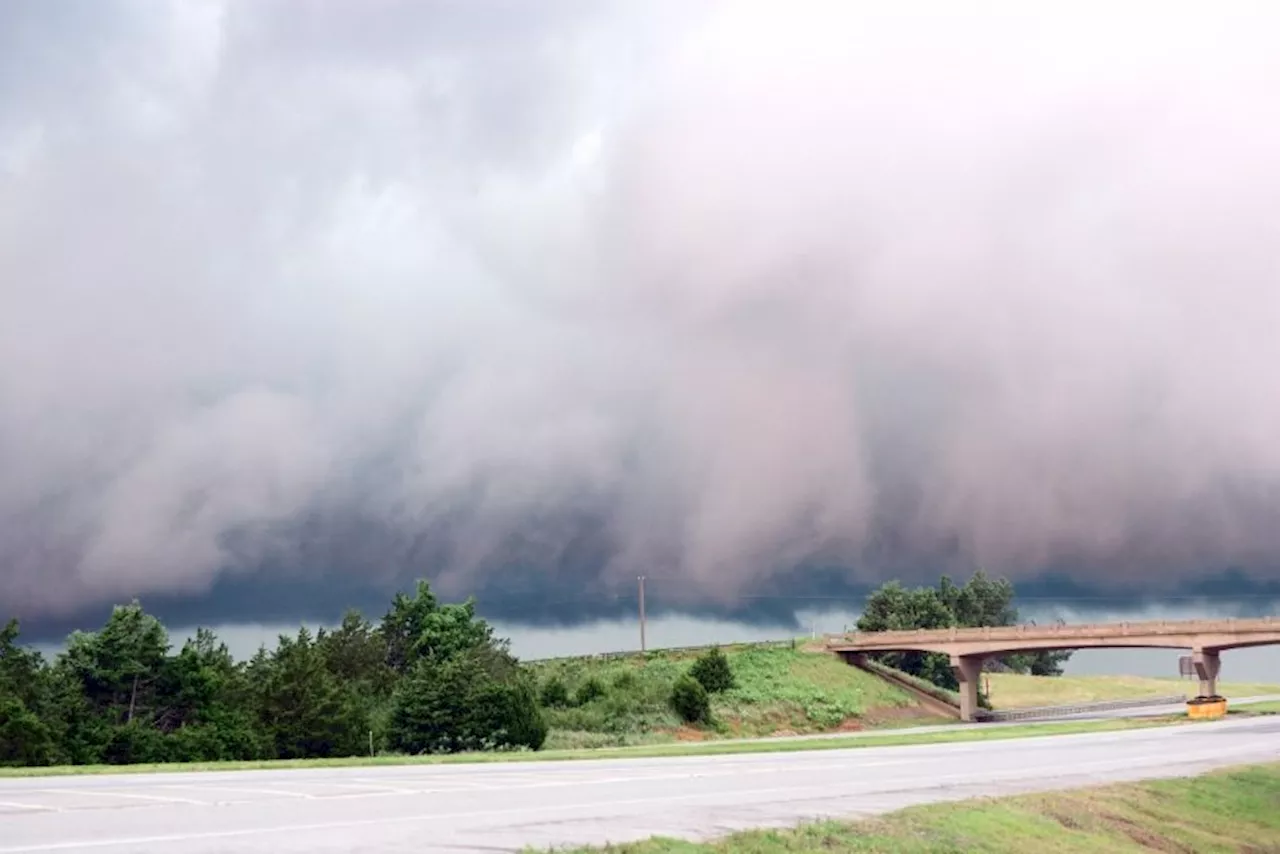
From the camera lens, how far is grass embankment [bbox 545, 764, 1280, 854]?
19406mm

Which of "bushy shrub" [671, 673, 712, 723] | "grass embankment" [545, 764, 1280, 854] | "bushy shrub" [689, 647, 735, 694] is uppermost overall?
"bushy shrub" [689, 647, 735, 694]

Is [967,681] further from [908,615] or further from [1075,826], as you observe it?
[1075,826]

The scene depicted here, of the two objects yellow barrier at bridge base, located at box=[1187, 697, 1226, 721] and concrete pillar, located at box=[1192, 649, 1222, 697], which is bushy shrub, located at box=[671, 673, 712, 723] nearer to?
yellow barrier at bridge base, located at box=[1187, 697, 1226, 721]

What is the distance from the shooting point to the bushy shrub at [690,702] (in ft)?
265

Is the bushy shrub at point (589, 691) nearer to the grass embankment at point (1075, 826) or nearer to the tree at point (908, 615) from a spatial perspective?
the grass embankment at point (1075, 826)

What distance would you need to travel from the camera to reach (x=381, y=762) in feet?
130

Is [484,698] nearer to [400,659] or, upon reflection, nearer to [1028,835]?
[1028,835]

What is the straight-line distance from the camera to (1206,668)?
94.9 metres

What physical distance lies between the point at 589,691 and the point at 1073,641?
40.6 metres

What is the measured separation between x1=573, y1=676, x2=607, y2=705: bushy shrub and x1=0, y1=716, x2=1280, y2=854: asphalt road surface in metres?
40.3

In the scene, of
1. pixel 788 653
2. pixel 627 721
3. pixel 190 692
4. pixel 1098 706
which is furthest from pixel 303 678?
pixel 1098 706

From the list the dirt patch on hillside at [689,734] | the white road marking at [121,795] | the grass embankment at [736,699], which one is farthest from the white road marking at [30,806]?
the dirt patch on hillside at [689,734]

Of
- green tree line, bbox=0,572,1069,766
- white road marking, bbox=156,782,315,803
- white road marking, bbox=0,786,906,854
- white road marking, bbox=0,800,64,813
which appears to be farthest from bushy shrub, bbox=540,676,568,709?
white road marking, bbox=0,800,64,813

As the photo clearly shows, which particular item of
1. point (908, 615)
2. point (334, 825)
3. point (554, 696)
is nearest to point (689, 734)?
point (554, 696)
